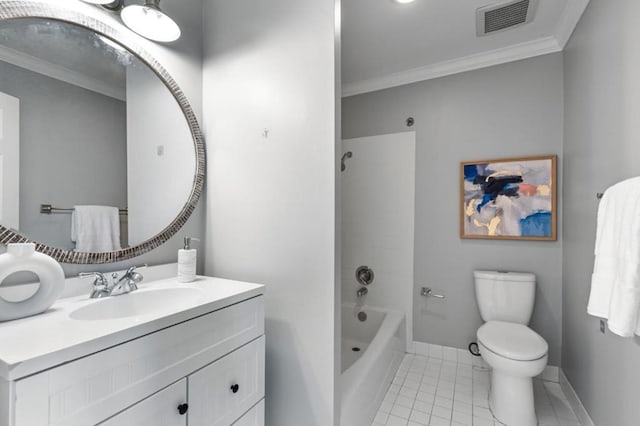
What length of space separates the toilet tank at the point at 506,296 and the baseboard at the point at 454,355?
0.41 meters

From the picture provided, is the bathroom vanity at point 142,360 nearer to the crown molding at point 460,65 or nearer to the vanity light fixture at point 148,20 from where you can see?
the vanity light fixture at point 148,20

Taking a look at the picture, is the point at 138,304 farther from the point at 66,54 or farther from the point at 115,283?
the point at 66,54

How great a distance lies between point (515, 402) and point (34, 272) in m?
2.37

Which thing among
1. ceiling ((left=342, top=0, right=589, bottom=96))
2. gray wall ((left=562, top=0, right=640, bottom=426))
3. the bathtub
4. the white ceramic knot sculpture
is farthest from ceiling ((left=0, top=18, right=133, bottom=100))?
gray wall ((left=562, top=0, right=640, bottom=426))

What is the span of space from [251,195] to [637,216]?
5.00ft

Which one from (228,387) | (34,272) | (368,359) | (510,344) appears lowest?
(368,359)

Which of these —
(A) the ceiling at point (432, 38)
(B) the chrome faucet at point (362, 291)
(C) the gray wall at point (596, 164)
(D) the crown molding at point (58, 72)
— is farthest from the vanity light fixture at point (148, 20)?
(B) the chrome faucet at point (362, 291)

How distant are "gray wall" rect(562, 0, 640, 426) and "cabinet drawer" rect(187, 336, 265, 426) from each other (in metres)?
1.54

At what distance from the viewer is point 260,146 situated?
1414 mm

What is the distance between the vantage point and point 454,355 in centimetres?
241

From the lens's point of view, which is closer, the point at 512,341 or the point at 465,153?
the point at 512,341

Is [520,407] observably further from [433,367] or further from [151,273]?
[151,273]

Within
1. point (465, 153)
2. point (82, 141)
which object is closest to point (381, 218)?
point (465, 153)

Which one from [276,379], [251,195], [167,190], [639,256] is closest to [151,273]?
[167,190]
